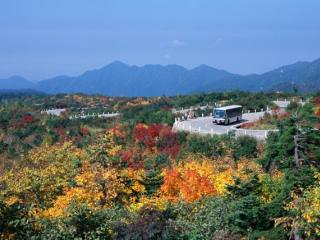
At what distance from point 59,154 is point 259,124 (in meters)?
25.3

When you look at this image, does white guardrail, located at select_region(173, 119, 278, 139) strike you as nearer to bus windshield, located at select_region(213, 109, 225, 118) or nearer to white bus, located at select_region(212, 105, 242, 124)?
white bus, located at select_region(212, 105, 242, 124)

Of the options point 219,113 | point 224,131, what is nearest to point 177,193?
point 224,131

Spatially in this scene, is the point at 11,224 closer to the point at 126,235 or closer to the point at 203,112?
the point at 126,235

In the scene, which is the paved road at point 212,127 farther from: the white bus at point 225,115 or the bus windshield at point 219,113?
the bus windshield at point 219,113

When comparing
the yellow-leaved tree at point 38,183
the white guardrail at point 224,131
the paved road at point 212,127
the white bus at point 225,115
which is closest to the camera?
the yellow-leaved tree at point 38,183

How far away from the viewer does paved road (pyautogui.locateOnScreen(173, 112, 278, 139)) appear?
4834 centimetres

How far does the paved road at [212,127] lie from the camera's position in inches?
1903

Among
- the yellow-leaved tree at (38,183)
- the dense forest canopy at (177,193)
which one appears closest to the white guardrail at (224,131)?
the dense forest canopy at (177,193)

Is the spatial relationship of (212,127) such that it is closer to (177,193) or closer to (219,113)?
(219,113)

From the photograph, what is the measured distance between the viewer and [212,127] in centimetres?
5709

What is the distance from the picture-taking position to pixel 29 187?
985 inches

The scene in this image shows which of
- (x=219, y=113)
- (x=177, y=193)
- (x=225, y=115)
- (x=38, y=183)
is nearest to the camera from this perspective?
(x=38, y=183)

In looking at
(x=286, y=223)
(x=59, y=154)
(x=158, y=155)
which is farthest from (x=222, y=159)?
(x=286, y=223)

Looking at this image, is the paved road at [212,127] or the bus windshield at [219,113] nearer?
the paved road at [212,127]
